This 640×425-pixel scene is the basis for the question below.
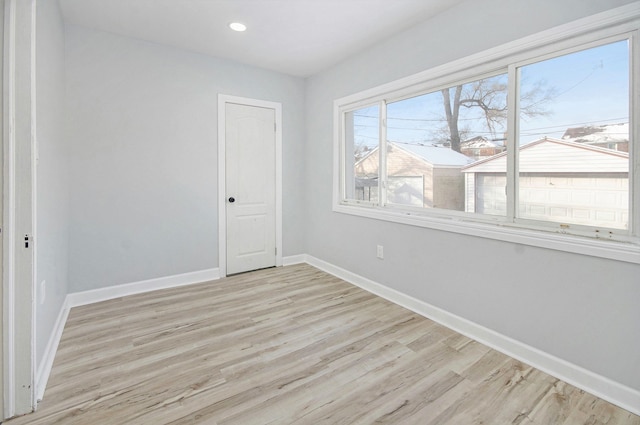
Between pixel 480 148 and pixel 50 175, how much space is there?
3140mm

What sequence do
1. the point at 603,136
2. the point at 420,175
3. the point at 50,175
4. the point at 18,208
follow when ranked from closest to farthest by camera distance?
1. the point at 18,208
2. the point at 603,136
3. the point at 50,175
4. the point at 420,175

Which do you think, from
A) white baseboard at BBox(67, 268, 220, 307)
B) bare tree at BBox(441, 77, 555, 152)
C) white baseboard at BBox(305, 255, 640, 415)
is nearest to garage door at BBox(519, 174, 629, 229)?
bare tree at BBox(441, 77, 555, 152)

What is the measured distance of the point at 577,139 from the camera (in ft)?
6.44

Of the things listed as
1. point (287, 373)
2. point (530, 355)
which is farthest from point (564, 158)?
point (287, 373)

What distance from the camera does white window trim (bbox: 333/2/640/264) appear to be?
A: 1.72 meters

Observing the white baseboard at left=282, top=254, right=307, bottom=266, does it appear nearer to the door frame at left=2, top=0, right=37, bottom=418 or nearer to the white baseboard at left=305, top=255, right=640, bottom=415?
the white baseboard at left=305, top=255, right=640, bottom=415

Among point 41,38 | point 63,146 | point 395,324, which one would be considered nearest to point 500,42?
point 395,324

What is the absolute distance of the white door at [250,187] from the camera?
3895 mm

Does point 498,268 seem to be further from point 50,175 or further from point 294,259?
point 50,175

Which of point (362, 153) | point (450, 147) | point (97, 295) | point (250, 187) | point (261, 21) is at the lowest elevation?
point (97, 295)

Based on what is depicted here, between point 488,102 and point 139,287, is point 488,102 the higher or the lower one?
the higher one

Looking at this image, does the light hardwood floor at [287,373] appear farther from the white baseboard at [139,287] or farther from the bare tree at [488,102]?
the bare tree at [488,102]

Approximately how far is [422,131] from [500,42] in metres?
0.90

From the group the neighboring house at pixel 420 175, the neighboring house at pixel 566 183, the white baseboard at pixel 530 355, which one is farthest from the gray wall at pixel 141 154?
the neighboring house at pixel 566 183
